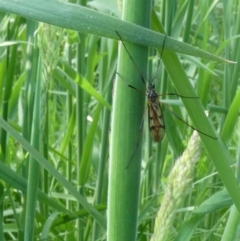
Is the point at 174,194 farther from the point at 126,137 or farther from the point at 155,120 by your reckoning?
the point at 155,120

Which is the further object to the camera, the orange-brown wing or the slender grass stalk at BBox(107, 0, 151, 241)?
the orange-brown wing

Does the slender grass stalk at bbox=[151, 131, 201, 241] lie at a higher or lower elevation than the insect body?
lower

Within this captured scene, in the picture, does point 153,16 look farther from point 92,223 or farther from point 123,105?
point 92,223

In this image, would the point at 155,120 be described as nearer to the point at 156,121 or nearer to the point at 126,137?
the point at 156,121

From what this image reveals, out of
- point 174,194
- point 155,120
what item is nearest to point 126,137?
point 174,194

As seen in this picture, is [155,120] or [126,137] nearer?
[126,137]

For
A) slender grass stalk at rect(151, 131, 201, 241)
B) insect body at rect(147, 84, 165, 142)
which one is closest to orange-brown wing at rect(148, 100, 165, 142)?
insect body at rect(147, 84, 165, 142)

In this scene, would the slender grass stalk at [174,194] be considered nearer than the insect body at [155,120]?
Yes

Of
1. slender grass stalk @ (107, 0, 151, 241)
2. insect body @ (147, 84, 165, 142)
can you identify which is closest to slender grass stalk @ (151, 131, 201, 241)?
slender grass stalk @ (107, 0, 151, 241)

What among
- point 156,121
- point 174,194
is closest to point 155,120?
point 156,121

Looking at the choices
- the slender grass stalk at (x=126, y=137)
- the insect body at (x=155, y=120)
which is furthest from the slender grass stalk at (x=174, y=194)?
the insect body at (x=155, y=120)

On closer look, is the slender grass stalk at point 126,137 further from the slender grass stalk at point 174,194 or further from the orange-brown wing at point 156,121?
the orange-brown wing at point 156,121

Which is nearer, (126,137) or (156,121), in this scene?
(126,137)

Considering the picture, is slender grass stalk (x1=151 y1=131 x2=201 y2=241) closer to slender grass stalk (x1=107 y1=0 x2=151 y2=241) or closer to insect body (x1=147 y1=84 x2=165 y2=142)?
slender grass stalk (x1=107 y1=0 x2=151 y2=241)
